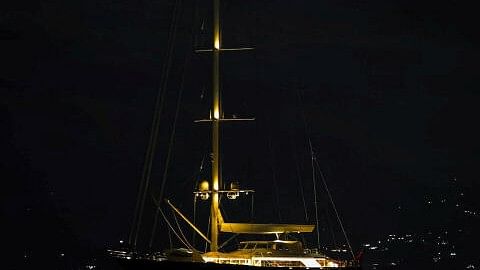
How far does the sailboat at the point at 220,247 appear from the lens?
5612 cm

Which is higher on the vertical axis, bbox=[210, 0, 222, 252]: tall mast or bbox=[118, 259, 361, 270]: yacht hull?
bbox=[210, 0, 222, 252]: tall mast

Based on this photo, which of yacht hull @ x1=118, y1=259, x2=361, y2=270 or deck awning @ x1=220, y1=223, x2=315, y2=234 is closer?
yacht hull @ x1=118, y1=259, x2=361, y2=270

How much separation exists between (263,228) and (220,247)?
269 centimetres

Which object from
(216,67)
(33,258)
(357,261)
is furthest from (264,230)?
(33,258)

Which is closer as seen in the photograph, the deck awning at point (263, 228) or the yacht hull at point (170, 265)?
the yacht hull at point (170, 265)

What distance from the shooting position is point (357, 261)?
199 feet

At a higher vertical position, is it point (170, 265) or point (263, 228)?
point (263, 228)

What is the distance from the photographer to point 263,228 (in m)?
58.8

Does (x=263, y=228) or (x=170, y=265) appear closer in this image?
(x=170, y=265)

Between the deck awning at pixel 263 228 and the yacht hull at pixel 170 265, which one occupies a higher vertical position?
the deck awning at pixel 263 228

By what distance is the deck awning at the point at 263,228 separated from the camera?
58.8 meters

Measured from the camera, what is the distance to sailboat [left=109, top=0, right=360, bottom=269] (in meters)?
56.1

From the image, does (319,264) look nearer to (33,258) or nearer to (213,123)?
(213,123)

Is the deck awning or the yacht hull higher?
the deck awning
